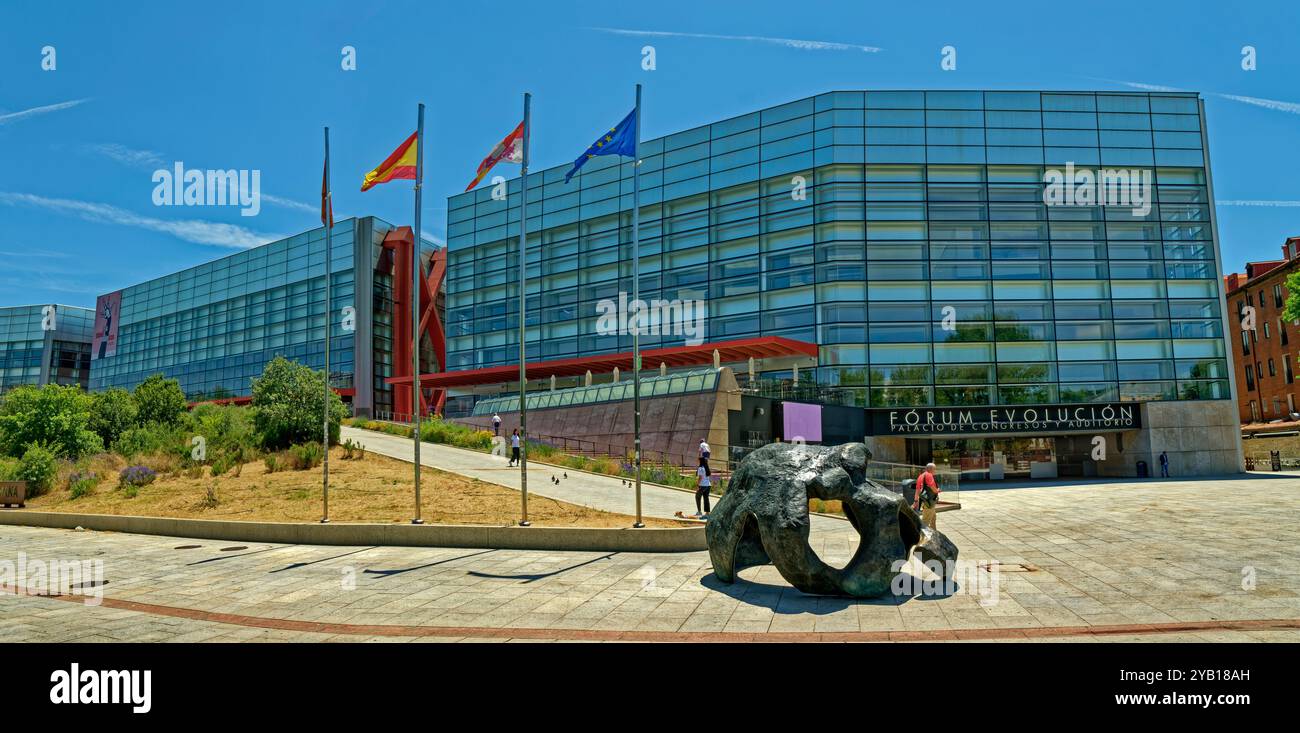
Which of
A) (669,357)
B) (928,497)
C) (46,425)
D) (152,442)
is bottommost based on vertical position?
(928,497)

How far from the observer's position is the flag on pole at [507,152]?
1702cm

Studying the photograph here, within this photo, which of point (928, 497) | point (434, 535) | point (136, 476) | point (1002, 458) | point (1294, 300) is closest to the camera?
point (928, 497)

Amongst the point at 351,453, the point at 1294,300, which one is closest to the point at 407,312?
the point at 351,453

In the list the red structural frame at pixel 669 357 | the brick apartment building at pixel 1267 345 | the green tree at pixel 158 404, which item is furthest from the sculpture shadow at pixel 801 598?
the brick apartment building at pixel 1267 345

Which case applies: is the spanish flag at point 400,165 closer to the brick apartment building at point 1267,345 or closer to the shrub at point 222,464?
the shrub at point 222,464

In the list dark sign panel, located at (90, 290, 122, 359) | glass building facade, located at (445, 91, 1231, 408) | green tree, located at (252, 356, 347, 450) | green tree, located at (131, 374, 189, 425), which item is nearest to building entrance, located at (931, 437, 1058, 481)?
glass building facade, located at (445, 91, 1231, 408)

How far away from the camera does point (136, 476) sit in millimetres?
25469

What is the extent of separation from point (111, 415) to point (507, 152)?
2957 centimetres

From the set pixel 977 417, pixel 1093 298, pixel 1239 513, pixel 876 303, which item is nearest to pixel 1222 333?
pixel 1093 298

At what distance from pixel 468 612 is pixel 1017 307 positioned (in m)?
47.1

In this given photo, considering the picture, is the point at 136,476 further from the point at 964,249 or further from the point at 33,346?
the point at 33,346

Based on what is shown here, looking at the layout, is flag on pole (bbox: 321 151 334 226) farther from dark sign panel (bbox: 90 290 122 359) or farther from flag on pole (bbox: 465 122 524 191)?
dark sign panel (bbox: 90 290 122 359)

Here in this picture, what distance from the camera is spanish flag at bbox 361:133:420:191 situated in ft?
60.1

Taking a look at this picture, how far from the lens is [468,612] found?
409 inches
